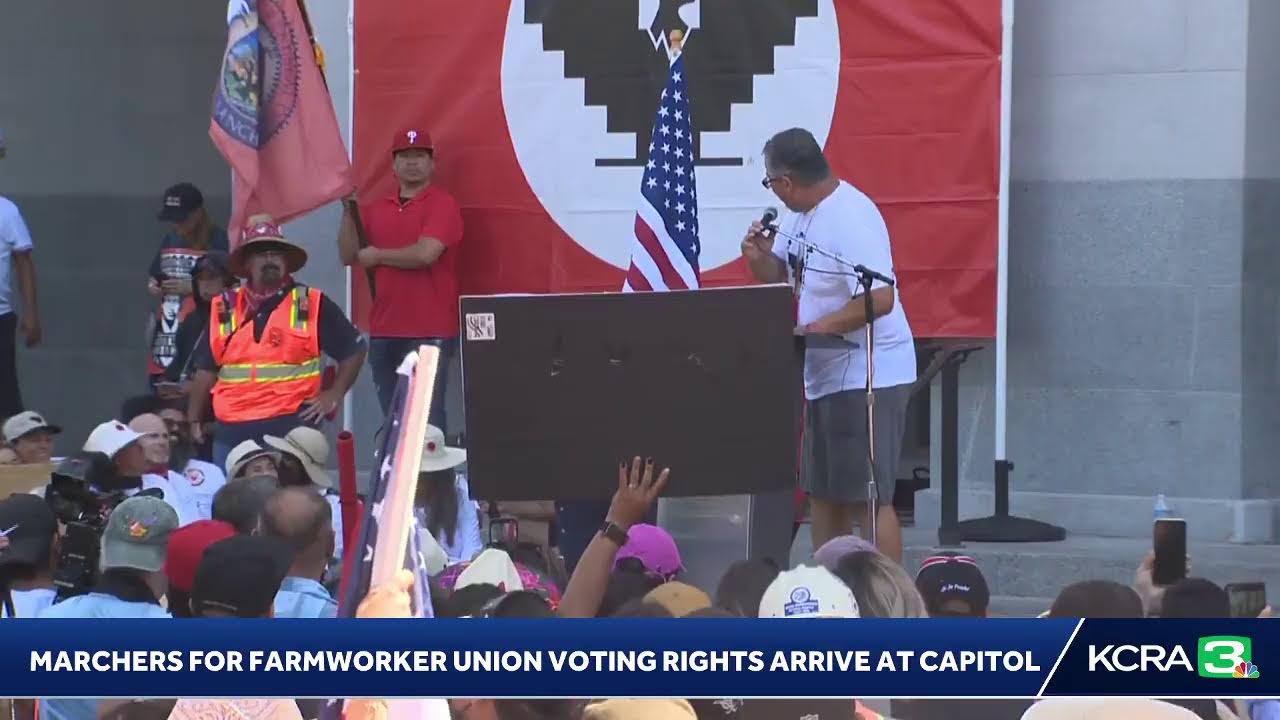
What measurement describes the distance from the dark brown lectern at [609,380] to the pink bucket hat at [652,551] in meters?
0.20

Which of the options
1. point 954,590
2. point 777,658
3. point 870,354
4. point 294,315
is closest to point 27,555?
point 954,590

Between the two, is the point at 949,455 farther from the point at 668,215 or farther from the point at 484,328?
the point at 484,328

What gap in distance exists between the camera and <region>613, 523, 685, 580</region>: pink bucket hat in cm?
641

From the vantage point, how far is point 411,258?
10555mm

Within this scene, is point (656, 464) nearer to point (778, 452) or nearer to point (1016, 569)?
point (778, 452)

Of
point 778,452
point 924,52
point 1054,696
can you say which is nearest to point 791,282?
point 778,452

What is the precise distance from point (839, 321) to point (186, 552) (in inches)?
126

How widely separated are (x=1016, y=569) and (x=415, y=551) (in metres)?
6.50

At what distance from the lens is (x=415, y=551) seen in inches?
116

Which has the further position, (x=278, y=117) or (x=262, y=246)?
(x=278, y=117)

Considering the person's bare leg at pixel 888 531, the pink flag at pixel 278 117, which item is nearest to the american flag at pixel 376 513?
the person's bare leg at pixel 888 531

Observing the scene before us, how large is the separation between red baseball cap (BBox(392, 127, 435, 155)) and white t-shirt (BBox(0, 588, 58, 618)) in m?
5.06

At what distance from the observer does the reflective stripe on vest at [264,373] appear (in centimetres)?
944

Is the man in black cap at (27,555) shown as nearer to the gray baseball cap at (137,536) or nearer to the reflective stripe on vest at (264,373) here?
the gray baseball cap at (137,536)
